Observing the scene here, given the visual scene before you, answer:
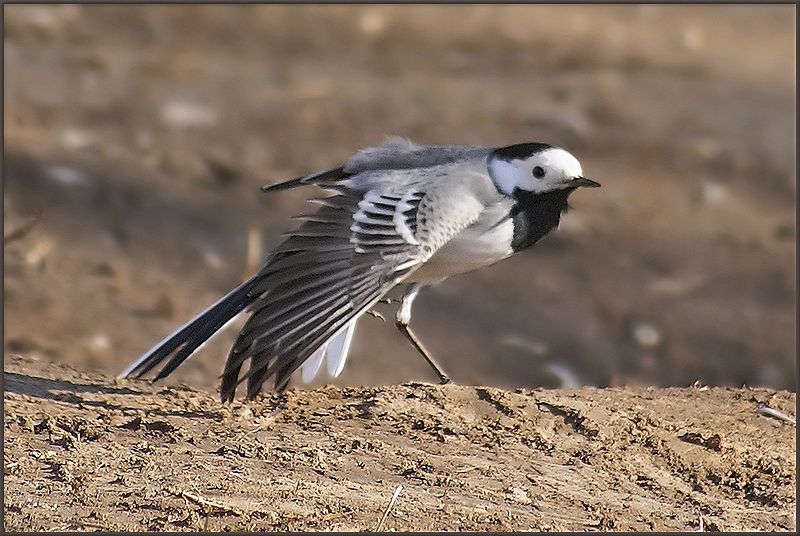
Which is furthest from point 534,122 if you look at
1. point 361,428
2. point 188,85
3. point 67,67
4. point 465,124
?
point 361,428

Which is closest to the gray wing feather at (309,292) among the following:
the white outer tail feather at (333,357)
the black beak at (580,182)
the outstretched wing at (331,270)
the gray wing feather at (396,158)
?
the outstretched wing at (331,270)

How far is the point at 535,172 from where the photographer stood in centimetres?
633

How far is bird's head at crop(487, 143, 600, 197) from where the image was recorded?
20.6 feet

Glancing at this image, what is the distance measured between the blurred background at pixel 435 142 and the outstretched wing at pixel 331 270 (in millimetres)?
1940

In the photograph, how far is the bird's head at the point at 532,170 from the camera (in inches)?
247

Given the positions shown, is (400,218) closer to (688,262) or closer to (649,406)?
(649,406)

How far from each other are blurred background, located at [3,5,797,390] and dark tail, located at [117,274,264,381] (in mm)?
1462

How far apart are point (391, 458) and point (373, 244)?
0.91 metres

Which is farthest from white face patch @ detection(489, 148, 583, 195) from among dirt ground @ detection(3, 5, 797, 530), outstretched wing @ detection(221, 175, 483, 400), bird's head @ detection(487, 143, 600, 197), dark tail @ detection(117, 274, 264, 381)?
dark tail @ detection(117, 274, 264, 381)

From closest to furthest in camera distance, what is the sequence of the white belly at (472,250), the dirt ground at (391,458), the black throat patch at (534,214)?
the dirt ground at (391,458) < the white belly at (472,250) < the black throat patch at (534,214)

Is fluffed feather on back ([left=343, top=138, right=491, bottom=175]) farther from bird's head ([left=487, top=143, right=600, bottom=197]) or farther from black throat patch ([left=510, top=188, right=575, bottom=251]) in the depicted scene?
black throat patch ([left=510, top=188, right=575, bottom=251])

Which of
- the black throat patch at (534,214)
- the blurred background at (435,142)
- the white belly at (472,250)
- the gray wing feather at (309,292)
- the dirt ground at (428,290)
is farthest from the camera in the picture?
the blurred background at (435,142)

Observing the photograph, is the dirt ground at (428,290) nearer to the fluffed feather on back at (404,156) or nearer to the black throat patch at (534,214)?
the fluffed feather on back at (404,156)

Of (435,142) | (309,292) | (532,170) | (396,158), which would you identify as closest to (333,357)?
(309,292)
